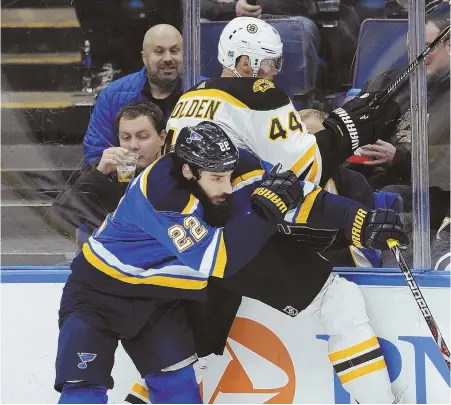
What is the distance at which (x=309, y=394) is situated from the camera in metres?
2.77

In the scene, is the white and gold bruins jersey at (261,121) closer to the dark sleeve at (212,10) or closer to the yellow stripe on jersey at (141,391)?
the dark sleeve at (212,10)

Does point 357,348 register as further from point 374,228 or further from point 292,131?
point 292,131

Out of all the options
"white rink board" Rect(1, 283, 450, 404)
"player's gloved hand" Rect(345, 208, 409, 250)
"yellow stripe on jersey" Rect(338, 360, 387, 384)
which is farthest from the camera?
"white rink board" Rect(1, 283, 450, 404)

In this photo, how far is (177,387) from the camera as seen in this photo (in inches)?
102

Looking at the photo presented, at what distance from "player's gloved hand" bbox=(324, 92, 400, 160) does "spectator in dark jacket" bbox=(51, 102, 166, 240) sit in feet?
1.89

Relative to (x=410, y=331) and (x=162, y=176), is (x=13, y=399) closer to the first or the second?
(x=162, y=176)

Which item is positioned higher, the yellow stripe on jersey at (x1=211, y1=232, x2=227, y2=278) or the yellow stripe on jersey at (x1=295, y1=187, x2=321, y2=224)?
the yellow stripe on jersey at (x1=295, y1=187, x2=321, y2=224)

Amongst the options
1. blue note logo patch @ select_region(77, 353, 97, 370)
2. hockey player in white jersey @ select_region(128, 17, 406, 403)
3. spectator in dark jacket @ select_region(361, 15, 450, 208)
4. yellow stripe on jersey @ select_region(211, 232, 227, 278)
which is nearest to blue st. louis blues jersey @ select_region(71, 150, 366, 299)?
yellow stripe on jersey @ select_region(211, 232, 227, 278)

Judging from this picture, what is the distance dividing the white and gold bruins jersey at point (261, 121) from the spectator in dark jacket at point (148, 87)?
188mm

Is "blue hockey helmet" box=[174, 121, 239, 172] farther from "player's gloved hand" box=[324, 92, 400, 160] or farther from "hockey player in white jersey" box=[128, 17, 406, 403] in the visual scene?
"player's gloved hand" box=[324, 92, 400, 160]

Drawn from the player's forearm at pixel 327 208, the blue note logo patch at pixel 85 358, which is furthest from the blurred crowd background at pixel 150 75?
the blue note logo patch at pixel 85 358

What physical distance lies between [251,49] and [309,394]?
1.17 meters

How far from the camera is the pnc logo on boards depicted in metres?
2.78

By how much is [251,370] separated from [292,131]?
33.2 inches
